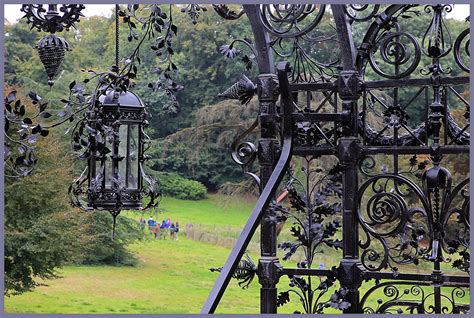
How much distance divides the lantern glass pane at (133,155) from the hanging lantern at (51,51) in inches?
18.7

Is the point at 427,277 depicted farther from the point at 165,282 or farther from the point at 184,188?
the point at 184,188

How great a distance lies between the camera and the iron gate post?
123 inches

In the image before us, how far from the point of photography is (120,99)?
10.3 ft

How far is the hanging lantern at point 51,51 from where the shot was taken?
9.29 ft

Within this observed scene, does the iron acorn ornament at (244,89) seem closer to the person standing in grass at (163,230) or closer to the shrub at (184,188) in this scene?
the shrub at (184,188)

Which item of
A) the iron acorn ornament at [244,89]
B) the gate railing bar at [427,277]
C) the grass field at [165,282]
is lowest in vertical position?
the grass field at [165,282]

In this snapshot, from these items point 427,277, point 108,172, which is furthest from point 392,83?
point 108,172

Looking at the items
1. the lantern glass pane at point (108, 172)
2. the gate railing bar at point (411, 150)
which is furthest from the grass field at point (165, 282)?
the gate railing bar at point (411, 150)

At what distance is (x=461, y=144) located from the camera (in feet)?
9.56

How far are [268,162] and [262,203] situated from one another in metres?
0.37

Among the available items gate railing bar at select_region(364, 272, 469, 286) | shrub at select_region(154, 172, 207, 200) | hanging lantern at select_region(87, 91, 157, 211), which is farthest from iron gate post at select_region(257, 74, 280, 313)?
shrub at select_region(154, 172, 207, 200)

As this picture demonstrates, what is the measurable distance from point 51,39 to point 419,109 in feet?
34.4

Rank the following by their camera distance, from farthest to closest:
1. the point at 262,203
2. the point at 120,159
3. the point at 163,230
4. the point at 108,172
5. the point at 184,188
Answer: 1. the point at 163,230
2. the point at 184,188
3. the point at 108,172
4. the point at 120,159
5. the point at 262,203

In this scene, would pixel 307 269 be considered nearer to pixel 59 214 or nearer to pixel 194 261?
pixel 59 214
